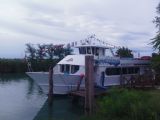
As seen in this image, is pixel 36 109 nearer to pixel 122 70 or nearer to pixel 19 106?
pixel 19 106

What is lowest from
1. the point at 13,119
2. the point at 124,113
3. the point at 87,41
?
the point at 13,119

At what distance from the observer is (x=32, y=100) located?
104ft

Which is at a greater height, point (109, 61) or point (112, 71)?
point (109, 61)

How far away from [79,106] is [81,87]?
10.0 ft

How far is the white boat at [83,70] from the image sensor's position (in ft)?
96.2

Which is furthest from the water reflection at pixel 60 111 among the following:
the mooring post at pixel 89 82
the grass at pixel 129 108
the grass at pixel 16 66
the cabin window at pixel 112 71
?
the grass at pixel 16 66

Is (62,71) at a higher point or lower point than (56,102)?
higher

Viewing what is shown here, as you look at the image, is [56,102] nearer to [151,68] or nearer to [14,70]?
[151,68]

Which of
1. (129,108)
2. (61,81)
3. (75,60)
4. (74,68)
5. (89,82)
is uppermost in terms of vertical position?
(75,60)

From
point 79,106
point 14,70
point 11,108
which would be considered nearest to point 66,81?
point 79,106

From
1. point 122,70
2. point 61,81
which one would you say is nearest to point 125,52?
point 122,70

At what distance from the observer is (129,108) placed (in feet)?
48.1

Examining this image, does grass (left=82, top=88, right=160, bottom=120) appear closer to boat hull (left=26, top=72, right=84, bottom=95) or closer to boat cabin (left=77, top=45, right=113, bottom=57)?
boat hull (left=26, top=72, right=84, bottom=95)

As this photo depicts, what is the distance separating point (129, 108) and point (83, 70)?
49.9 feet
